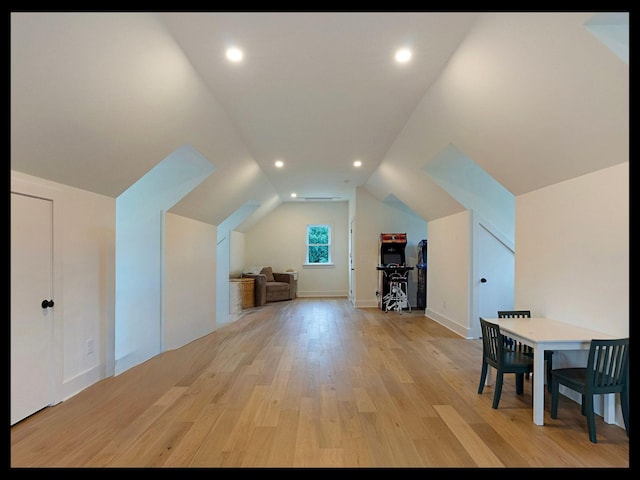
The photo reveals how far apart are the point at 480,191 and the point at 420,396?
11.6 ft

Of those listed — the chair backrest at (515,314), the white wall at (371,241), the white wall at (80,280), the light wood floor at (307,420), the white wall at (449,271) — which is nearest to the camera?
the light wood floor at (307,420)

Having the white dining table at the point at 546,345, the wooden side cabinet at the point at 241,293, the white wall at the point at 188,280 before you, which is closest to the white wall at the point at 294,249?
the wooden side cabinet at the point at 241,293

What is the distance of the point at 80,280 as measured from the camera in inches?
130

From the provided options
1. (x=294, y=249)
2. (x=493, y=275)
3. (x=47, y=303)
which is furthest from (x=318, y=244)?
(x=47, y=303)

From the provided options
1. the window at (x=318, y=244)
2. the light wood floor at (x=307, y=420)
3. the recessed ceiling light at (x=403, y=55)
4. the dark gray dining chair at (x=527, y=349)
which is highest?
the recessed ceiling light at (x=403, y=55)

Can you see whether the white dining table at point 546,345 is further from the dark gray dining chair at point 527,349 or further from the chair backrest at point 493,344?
the dark gray dining chair at point 527,349

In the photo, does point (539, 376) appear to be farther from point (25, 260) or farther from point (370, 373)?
point (25, 260)

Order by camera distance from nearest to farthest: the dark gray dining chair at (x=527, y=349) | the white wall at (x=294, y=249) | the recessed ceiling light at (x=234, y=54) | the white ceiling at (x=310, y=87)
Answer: the white ceiling at (x=310, y=87) < the recessed ceiling light at (x=234, y=54) < the dark gray dining chair at (x=527, y=349) < the white wall at (x=294, y=249)

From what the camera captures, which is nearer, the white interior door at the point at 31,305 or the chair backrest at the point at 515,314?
the white interior door at the point at 31,305

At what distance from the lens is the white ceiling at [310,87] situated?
2.04 m

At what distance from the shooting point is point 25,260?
105 inches

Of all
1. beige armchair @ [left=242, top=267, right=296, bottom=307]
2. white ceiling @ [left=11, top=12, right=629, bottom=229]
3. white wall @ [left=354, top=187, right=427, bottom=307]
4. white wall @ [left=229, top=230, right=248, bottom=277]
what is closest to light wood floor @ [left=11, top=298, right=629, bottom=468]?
white ceiling @ [left=11, top=12, right=629, bottom=229]

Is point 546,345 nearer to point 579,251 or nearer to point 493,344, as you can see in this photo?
point 493,344

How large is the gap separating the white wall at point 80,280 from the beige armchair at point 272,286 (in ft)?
17.5
